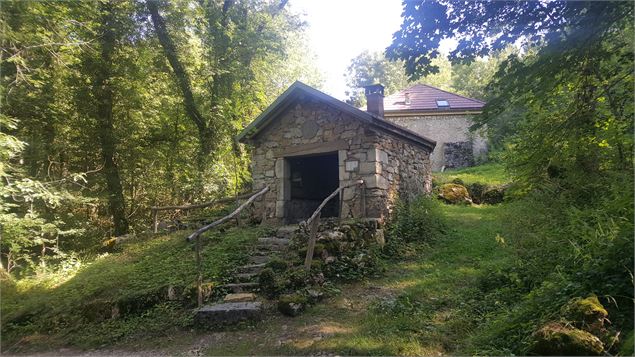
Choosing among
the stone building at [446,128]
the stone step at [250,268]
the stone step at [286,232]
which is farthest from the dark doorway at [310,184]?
the stone building at [446,128]

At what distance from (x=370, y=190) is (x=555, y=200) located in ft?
→ 12.0

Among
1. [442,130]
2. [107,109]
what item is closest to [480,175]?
[442,130]

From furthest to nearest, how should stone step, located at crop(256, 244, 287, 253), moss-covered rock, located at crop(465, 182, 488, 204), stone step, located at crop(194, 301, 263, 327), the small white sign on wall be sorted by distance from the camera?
moss-covered rock, located at crop(465, 182, 488, 204) < the small white sign on wall < stone step, located at crop(256, 244, 287, 253) < stone step, located at crop(194, 301, 263, 327)

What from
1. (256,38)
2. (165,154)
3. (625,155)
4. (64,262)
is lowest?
(64,262)

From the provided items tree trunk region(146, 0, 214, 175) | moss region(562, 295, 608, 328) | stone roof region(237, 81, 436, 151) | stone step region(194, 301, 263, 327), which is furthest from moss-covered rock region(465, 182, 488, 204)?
moss region(562, 295, 608, 328)

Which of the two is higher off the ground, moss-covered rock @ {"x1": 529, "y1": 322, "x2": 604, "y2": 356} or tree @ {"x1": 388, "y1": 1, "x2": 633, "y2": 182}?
tree @ {"x1": 388, "y1": 1, "x2": 633, "y2": 182}

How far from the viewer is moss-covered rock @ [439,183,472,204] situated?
1312 centimetres

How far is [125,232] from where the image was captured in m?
11.7

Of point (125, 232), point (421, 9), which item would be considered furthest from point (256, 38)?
point (421, 9)

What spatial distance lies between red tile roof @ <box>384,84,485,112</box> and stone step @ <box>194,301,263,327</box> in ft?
58.2

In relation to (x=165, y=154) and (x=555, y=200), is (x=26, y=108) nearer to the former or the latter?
(x=165, y=154)

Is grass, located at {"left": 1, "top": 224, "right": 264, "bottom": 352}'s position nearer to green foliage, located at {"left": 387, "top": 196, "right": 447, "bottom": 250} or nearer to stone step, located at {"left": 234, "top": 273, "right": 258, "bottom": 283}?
stone step, located at {"left": 234, "top": 273, "right": 258, "bottom": 283}

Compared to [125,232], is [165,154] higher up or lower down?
higher up

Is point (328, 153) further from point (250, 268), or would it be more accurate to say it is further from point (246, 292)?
point (246, 292)
